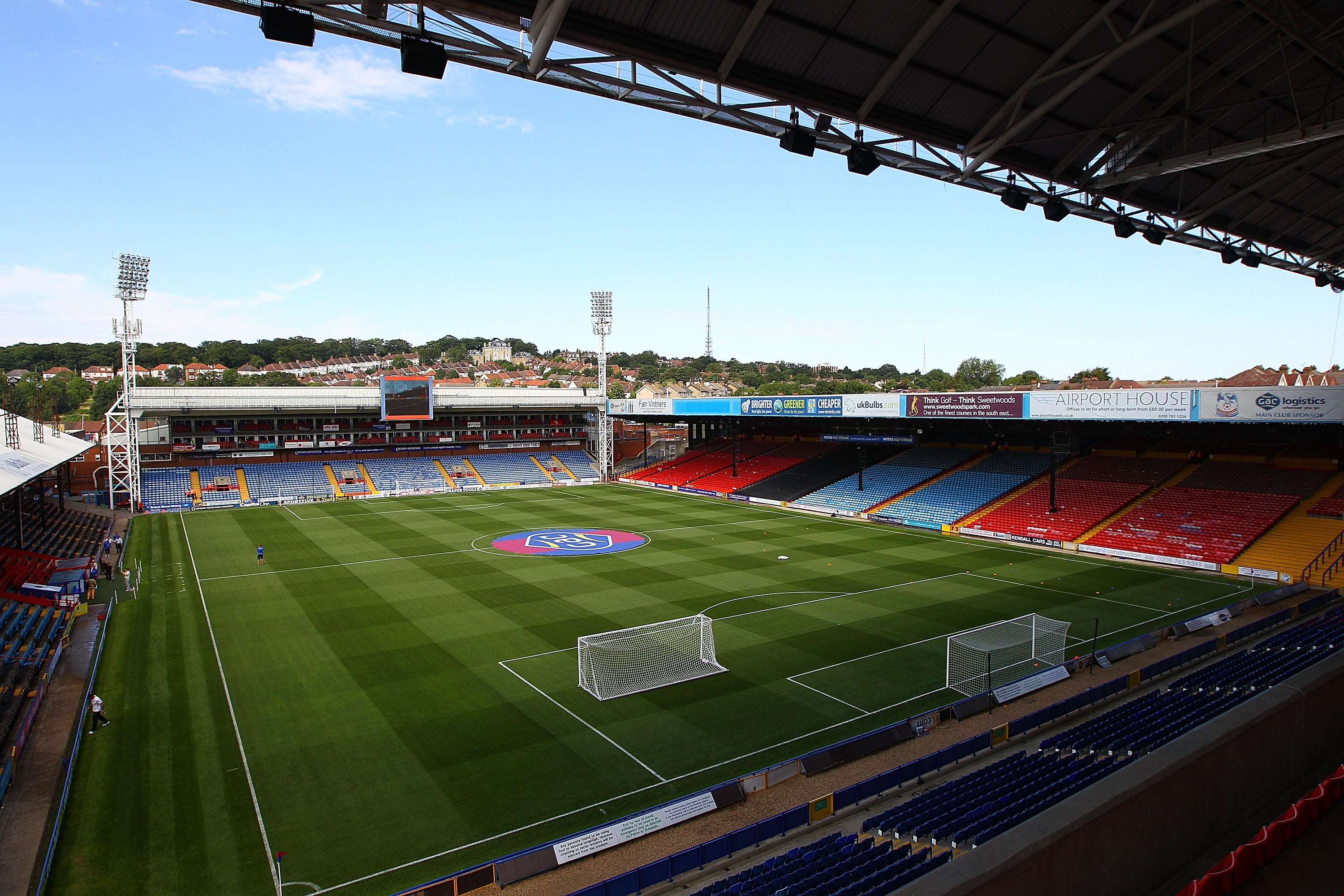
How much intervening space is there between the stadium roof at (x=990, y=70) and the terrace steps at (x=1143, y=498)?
77.4ft

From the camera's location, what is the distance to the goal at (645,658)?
59.2 ft

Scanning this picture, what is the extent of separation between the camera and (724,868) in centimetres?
1074

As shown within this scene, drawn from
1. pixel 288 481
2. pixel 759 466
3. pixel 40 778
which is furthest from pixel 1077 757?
pixel 288 481

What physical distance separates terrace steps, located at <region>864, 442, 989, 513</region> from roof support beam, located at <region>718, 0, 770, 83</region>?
3796 cm

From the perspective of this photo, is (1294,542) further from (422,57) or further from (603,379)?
(603,379)

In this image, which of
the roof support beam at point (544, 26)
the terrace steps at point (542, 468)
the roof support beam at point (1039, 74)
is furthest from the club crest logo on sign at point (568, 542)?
the roof support beam at point (544, 26)

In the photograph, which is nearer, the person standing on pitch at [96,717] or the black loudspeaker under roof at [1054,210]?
the black loudspeaker under roof at [1054,210]

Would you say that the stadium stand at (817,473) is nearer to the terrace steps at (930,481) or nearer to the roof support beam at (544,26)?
the terrace steps at (930,481)

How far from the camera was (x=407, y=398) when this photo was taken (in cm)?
5772

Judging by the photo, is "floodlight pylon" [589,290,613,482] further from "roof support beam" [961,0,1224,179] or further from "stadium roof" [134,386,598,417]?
"roof support beam" [961,0,1224,179]

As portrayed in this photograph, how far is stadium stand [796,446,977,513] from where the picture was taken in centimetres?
4603

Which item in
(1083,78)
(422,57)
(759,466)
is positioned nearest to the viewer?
(422,57)

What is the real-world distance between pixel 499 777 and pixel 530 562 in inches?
719

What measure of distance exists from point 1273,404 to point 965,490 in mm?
17481
